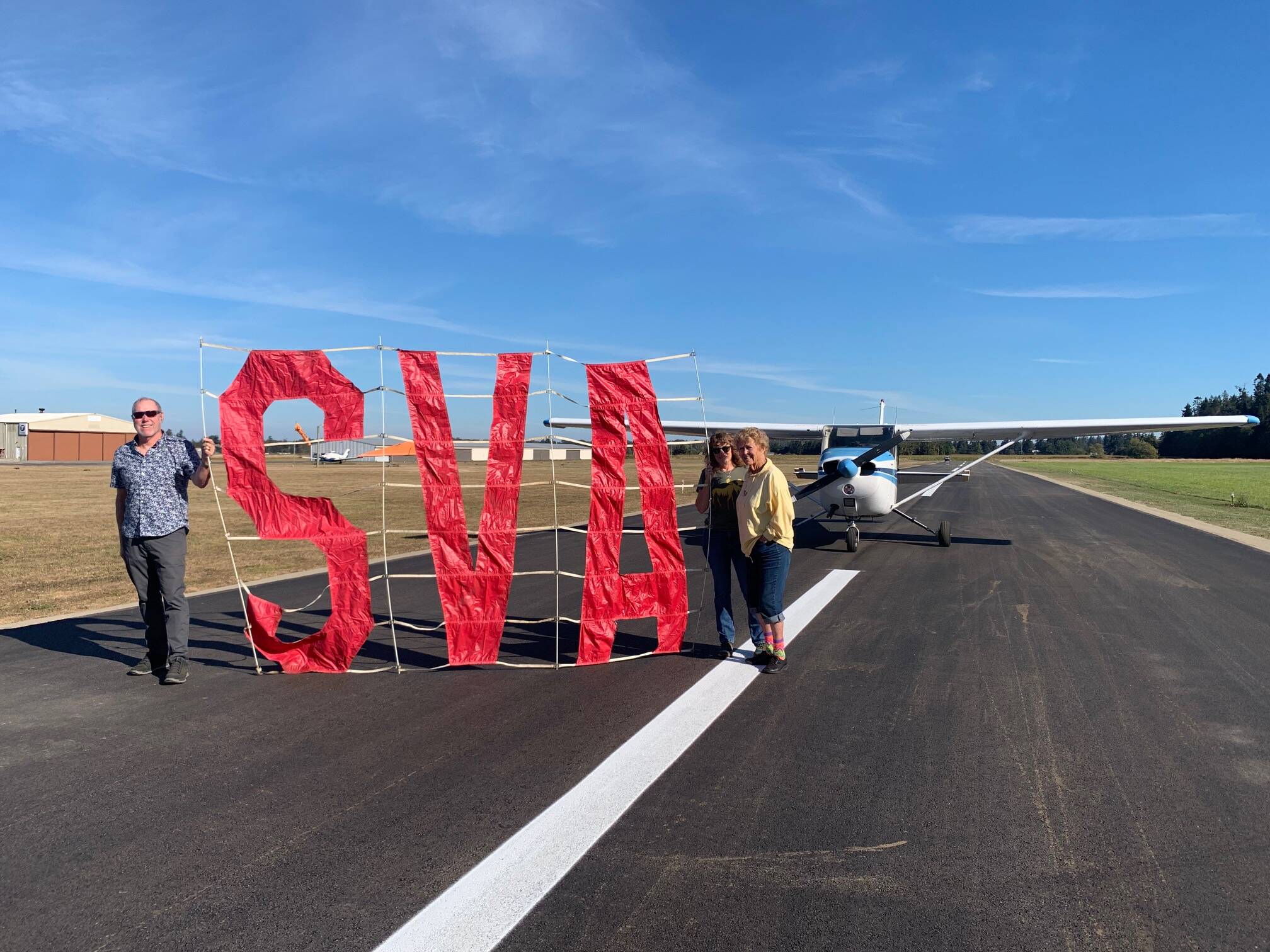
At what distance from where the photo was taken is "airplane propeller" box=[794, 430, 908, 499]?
1375cm

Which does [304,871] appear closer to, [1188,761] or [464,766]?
[464,766]

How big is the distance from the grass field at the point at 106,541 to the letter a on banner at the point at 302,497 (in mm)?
432

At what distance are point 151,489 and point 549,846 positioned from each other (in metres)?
4.07

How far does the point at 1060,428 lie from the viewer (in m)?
16.8

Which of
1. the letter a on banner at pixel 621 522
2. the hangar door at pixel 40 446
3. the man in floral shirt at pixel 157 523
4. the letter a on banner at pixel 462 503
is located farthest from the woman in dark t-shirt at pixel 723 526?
the hangar door at pixel 40 446

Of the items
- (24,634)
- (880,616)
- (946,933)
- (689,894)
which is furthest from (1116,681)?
(24,634)

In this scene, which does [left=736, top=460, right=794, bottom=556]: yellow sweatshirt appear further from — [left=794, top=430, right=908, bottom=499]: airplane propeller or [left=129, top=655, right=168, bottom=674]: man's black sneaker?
[left=794, top=430, right=908, bottom=499]: airplane propeller

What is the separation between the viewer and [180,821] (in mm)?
3391

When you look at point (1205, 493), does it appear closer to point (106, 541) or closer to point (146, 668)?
point (106, 541)

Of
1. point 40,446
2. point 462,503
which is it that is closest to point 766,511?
point 462,503

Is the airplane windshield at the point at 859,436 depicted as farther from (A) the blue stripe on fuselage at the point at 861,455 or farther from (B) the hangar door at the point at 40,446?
(B) the hangar door at the point at 40,446

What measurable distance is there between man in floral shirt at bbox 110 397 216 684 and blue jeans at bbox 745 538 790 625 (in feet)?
13.0

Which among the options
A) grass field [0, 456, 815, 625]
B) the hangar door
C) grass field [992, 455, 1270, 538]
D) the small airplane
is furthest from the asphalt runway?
the hangar door

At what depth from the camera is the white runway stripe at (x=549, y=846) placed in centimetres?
260
